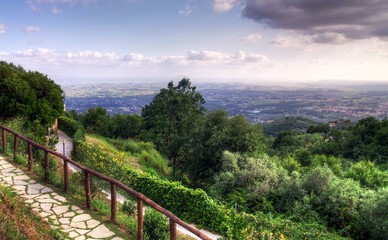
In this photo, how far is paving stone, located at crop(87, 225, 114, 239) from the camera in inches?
240

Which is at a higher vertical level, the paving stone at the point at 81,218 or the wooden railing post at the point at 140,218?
the wooden railing post at the point at 140,218

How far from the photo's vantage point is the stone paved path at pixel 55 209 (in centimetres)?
619

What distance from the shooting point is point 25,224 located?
560cm

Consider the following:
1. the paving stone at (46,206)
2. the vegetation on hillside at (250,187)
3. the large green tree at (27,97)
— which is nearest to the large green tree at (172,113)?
the vegetation on hillside at (250,187)

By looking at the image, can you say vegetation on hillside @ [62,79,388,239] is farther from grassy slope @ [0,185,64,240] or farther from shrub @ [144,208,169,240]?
grassy slope @ [0,185,64,240]

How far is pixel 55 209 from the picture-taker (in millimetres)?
6965

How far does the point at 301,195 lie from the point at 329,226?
63.8 inches

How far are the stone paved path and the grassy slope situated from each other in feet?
0.87

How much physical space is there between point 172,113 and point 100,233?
30.2m

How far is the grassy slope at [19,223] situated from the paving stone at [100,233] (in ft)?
1.92

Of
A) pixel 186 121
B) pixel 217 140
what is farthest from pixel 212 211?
pixel 186 121

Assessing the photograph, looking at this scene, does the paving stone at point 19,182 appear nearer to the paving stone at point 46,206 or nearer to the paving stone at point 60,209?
the paving stone at point 46,206

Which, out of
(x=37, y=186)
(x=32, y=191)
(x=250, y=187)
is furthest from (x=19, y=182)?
(x=250, y=187)

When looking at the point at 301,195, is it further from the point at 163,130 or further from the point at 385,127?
the point at 385,127
